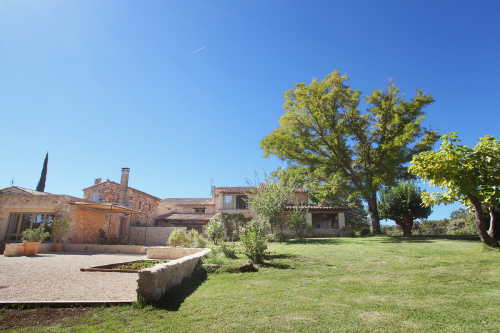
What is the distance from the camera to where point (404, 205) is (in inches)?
757

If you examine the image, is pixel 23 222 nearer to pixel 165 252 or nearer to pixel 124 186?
pixel 124 186

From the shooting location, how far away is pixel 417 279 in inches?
240

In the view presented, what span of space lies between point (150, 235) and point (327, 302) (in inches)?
802

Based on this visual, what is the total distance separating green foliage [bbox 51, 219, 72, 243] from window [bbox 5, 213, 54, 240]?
1307 millimetres

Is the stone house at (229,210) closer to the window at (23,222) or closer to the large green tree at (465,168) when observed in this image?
the window at (23,222)

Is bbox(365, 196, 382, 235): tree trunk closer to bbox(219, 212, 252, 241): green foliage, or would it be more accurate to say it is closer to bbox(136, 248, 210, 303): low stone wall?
bbox(219, 212, 252, 241): green foliage

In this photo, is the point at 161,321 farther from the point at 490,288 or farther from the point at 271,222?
the point at 271,222

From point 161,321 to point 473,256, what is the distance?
9.25m

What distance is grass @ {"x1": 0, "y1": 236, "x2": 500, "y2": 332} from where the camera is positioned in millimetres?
3578

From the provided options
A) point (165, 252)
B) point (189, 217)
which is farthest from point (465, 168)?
point (189, 217)

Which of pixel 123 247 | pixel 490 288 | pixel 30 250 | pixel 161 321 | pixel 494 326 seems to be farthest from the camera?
pixel 123 247

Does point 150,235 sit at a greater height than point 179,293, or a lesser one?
greater

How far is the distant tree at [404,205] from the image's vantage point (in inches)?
753

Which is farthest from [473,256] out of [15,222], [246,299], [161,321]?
[15,222]
